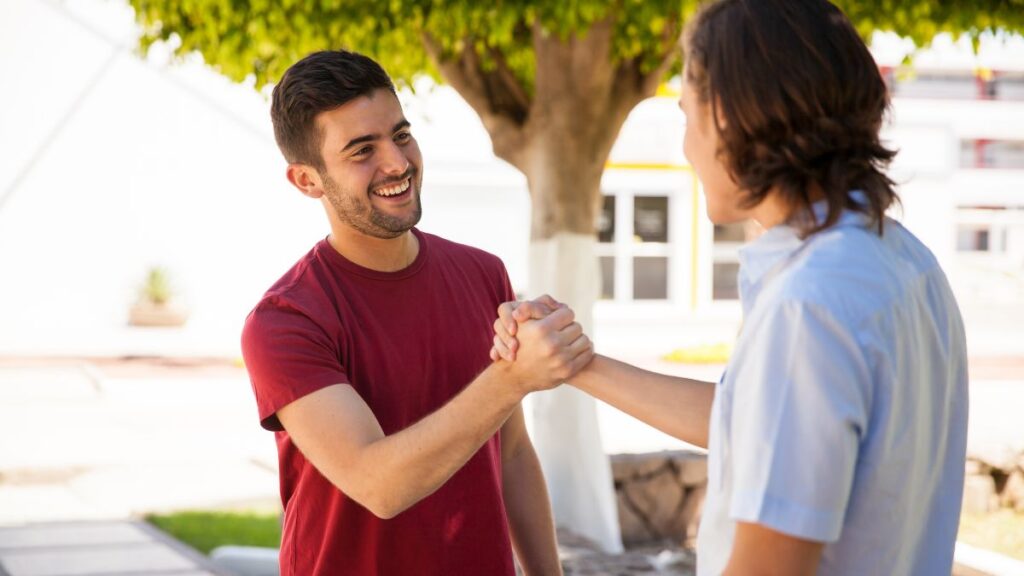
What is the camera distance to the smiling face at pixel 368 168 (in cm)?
237

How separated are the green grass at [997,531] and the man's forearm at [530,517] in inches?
196

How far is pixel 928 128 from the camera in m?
24.9

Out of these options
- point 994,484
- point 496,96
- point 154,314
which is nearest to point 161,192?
point 154,314

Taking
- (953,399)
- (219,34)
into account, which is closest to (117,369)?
(219,34)

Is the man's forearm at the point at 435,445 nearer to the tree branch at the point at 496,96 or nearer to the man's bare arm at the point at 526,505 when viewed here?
the man's bare arm at the point at 526,505

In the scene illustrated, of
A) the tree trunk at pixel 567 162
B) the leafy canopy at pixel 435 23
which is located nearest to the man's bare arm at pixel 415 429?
the leafy canopy at pixel 435 23

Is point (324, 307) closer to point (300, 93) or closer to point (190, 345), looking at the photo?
point (300, 93)

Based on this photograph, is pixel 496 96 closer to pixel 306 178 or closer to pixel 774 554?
pixel 306 178

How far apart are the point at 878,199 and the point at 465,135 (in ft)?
66.5

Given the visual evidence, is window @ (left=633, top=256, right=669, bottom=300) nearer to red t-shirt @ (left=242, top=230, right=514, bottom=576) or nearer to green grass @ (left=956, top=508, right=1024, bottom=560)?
green grass @ (left=956, top=508, right=1024, bottom=560)

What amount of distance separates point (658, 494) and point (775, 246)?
6.03 metres

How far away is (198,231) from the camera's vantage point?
20.1 meters

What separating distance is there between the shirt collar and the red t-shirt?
34.7 inches

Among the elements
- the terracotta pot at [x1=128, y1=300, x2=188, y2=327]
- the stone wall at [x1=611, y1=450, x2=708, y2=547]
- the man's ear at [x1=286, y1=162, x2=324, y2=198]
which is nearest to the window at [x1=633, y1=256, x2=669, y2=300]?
the terracotta pot at [x1=128, y1=300, x2=188, y2=327]
